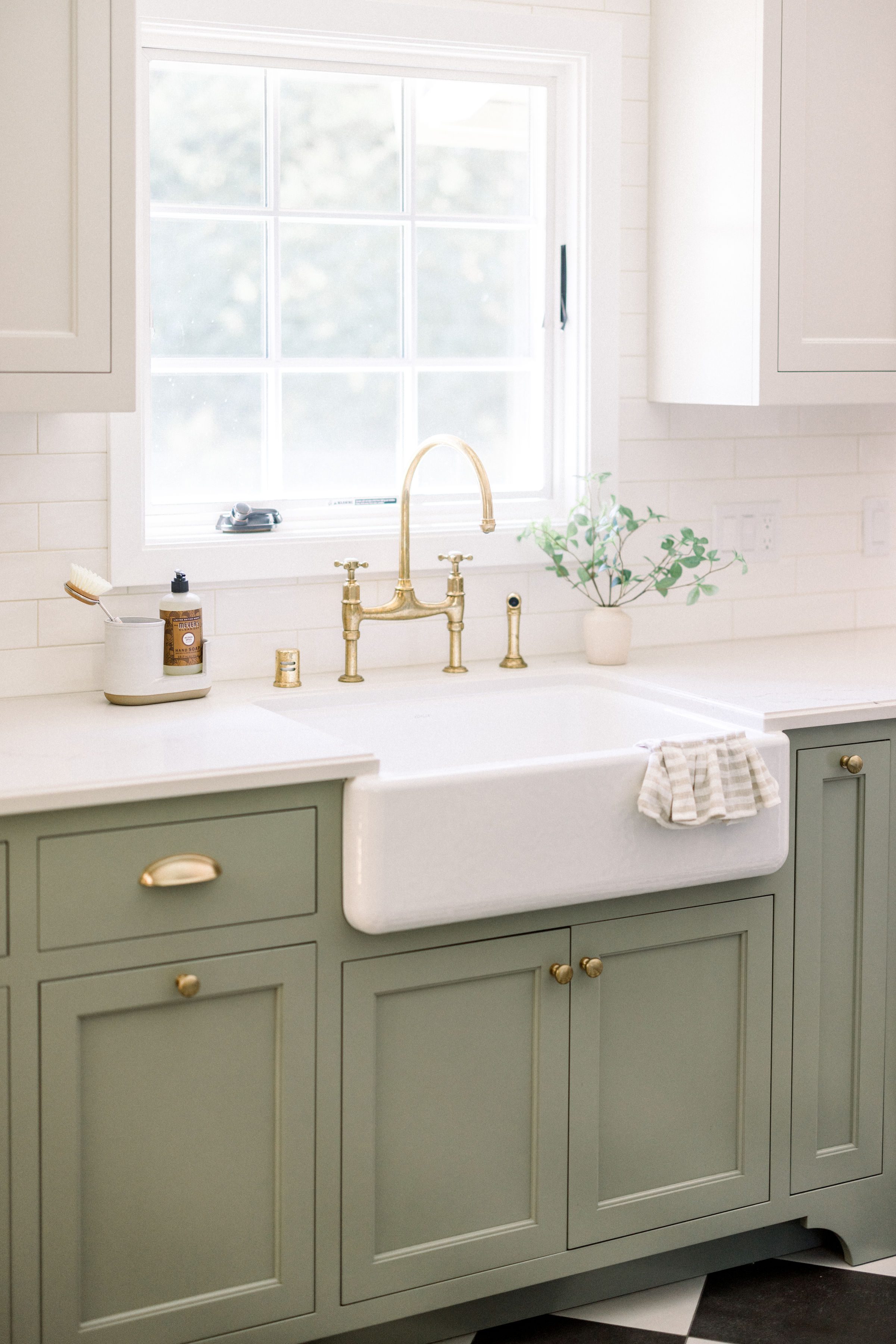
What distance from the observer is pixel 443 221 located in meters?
2.88

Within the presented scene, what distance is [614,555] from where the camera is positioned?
302cm

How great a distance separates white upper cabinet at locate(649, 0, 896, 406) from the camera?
267 cm

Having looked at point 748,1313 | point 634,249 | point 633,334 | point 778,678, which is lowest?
point 748,1313

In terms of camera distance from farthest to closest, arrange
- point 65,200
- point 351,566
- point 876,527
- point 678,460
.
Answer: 1. point 876,527
2. point 678,460
3. point 351,566
4. point 65,200

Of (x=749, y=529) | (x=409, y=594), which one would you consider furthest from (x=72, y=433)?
(x=749, y=529)

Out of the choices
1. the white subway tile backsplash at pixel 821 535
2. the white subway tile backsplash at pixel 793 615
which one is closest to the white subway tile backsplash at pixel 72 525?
the white subway tile backsplash at pixel 793 615

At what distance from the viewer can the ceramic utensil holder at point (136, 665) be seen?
2.42 m

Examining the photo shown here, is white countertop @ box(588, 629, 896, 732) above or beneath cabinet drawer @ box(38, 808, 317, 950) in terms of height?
above

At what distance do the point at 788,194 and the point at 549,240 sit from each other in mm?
499

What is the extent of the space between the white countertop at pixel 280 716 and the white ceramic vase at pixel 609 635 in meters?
0.04

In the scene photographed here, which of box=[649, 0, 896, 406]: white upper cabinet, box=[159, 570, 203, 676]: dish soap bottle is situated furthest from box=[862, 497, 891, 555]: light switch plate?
box=[159, 570, 203, 676]: dish soap bottle

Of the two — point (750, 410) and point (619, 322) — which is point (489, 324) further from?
point (750, 410)

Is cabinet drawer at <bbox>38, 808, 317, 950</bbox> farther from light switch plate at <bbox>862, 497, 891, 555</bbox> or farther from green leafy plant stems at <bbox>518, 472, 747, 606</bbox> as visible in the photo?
light switch plate at <bbox>862, 497, 891, 555</bbox>

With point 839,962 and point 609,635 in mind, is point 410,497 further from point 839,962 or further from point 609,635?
point 839,962
